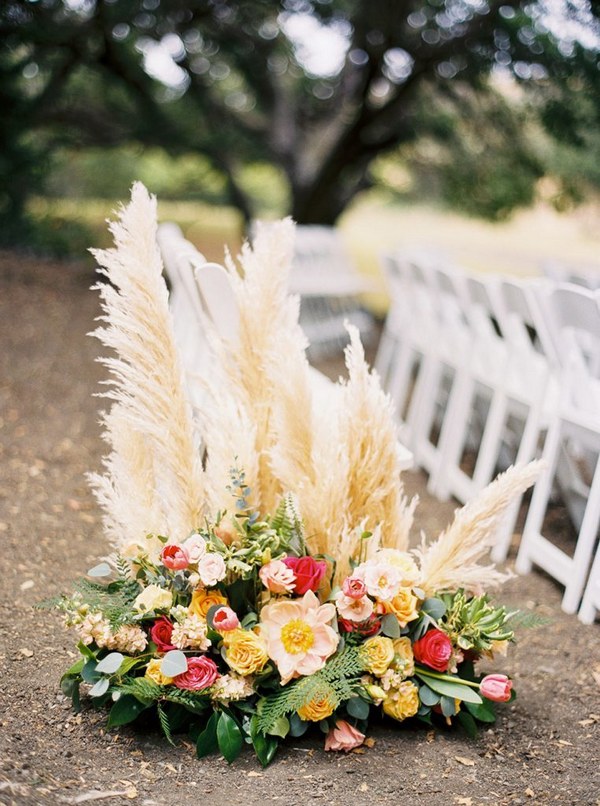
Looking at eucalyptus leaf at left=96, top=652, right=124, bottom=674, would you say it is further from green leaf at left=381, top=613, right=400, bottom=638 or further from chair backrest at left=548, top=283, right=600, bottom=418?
chair backrest at left=548, top=283, right=600, bottom=418

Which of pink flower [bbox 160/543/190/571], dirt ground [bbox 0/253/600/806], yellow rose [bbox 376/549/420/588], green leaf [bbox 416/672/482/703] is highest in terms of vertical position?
yellow rose [bbox 376/549/420/588]

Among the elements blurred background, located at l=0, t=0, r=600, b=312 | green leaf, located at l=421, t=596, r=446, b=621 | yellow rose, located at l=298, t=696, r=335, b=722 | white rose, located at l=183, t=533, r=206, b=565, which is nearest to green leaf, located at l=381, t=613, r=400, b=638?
green leaf, located at l=421, t=596, r=446, b=621

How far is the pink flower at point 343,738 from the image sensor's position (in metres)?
2.44

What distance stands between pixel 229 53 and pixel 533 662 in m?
8.45

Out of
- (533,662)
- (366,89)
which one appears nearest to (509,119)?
(366,89)

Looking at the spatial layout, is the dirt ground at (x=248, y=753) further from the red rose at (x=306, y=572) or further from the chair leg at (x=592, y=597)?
the red rose at (x=306, y=572)

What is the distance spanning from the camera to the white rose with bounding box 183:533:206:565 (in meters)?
2.44

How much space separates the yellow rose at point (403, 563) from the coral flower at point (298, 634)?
0.20m

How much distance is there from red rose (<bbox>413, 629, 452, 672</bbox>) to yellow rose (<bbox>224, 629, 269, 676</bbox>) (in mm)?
423

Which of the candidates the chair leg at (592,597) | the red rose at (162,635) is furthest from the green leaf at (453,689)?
the chair leg at (592,597)

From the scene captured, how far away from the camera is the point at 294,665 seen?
7.87 feet

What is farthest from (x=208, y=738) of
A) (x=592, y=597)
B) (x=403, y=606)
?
(x=592, y=597)

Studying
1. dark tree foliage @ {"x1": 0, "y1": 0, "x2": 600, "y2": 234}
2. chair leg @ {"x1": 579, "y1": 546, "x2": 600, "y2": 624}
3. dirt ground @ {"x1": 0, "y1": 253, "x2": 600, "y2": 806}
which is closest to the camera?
dirt ground @ {"x1": 0, "y1": 253, "x2": 600, "y2": 806}

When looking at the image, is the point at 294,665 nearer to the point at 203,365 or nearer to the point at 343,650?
the point at 343,650
